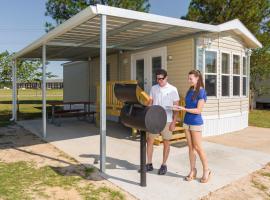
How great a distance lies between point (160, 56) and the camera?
362 inches

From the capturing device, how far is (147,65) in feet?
32.0

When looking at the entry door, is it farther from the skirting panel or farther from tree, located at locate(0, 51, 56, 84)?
tree, located at locate(0, 51, 56, 84)

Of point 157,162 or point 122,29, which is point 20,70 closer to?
point 122,29

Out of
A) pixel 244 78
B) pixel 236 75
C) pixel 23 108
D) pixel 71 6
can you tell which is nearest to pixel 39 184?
pixel 236 75

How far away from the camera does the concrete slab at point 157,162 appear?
4227 millimetres

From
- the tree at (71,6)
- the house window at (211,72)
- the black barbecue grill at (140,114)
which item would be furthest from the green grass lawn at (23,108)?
the black barbecue grill at (140,114)

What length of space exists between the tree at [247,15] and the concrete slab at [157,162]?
936 cm

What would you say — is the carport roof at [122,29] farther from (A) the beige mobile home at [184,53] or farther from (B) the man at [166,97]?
(B) the man at [166,97]

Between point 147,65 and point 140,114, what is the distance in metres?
5.87

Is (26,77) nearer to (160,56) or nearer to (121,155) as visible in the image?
(160,56)

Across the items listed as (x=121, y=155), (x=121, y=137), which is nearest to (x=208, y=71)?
(x=121, y=137)

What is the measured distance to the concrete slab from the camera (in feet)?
13.9

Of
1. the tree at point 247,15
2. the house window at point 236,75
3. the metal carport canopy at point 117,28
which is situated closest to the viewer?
the metal carport canopy at point 117,28

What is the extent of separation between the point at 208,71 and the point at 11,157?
5542mm
